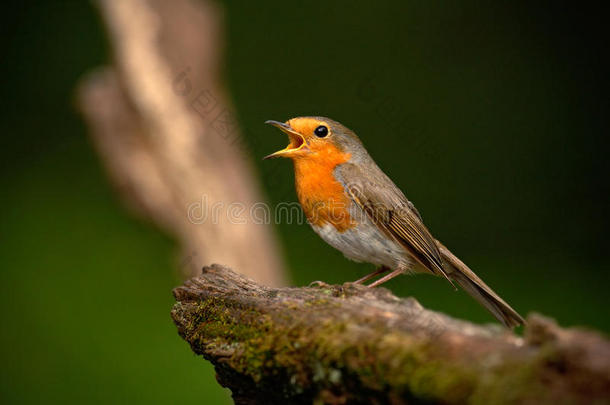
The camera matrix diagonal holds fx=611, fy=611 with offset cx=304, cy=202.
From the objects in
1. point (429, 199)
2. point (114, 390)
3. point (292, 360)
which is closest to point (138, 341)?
point (114, 390)

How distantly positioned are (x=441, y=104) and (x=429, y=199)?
42.2 inches

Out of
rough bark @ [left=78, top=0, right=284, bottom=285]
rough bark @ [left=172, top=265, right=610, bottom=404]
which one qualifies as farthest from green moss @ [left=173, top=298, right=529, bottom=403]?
rough bark @ [left=78, top=0, right=284, bottom=285]

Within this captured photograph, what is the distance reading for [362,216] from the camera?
3332 millimetres

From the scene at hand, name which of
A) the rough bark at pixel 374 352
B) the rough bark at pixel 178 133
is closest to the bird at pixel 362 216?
the rough bark at pixel 374 352

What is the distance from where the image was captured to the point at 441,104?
6699 millimetres

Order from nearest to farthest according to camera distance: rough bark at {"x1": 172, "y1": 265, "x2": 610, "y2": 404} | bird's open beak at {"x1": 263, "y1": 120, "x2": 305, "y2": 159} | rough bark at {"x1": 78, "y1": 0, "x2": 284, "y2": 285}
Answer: rough bark at {"x1": 172, "y1": 265, "x2": 610, "y2": 404} < bird's open beak at {"x1": 263, "y1": 120, "x2": 305, "y2": 159} < rough bark at {"x1": 78, "y1": 0, "x2": 284, "y2": 285}

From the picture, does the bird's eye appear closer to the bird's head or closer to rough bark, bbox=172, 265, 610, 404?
the bird's head

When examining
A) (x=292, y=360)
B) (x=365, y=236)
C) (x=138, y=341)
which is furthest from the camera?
(x=138, y=341)

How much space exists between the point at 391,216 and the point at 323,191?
1.32ft

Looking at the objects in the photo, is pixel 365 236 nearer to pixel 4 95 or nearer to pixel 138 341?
pixel 138 341

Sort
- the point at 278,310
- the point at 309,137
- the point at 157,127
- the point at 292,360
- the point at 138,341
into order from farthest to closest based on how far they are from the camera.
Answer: the point at 138,341, the point at 157,127, the point at 309,137, the point at 278,310, the point at 292,360

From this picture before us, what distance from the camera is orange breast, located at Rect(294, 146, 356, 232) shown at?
10.9 feet

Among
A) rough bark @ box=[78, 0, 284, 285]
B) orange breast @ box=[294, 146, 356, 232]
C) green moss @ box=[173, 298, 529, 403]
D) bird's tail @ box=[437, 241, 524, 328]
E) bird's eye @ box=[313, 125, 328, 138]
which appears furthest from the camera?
rough bark @ box=[78, 0, 284, 285]

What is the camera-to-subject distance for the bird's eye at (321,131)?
3559mm
